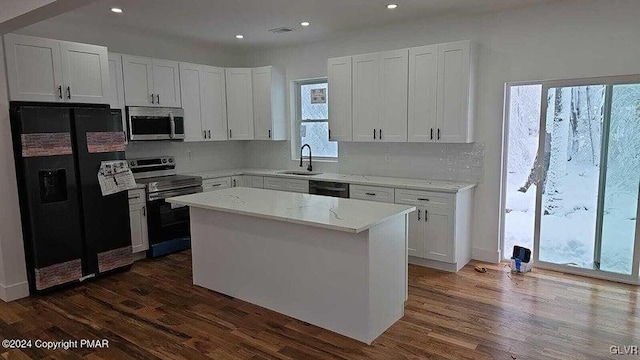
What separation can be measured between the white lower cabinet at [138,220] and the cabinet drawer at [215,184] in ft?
2.77

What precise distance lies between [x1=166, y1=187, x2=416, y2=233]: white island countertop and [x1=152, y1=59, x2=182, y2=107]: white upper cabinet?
5.89 feet

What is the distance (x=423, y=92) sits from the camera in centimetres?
443

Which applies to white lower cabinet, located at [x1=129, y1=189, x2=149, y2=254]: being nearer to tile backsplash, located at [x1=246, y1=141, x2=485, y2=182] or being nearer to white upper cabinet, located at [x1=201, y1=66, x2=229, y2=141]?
white upper cabinet, located at [x1=201, y1=66, x2=229, y2=141]

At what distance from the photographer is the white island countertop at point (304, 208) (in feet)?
9.02

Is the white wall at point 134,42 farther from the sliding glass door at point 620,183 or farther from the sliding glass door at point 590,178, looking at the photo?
the sliding glass door at point 620,183

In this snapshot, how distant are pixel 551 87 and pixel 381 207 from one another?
2.37 m

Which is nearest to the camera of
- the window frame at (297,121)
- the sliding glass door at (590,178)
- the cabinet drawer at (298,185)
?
the sliding glass door at (590,178)

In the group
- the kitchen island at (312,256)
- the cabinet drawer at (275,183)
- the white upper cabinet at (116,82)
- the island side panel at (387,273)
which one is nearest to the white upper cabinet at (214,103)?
the cabinet drawer at (275,183)

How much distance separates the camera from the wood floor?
9.10 ft

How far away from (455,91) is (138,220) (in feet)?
12.4

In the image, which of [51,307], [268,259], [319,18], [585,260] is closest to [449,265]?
[585,260]

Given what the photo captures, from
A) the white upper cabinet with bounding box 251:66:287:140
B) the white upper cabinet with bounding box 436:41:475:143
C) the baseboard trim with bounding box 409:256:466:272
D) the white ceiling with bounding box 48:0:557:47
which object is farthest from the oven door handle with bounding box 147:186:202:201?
the white upper cabinet with bounding box 436:41:475:143

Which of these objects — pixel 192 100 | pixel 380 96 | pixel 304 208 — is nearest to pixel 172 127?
pixel 192 100

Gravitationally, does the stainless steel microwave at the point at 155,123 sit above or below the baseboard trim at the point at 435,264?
above
